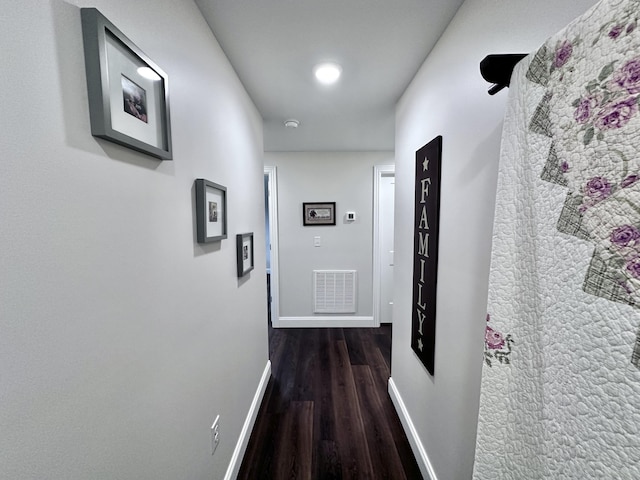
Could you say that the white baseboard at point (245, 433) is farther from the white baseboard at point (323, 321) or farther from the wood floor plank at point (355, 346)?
the white baseboard at point (323, 321)

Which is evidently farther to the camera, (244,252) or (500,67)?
(244,252)

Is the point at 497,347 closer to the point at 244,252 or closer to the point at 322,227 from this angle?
the point at 244,252

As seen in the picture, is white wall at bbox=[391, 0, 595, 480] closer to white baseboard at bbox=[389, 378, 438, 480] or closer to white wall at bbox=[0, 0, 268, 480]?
white baseboard at bbox=[389, 378, 438, 480]

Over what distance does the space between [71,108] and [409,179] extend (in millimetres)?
1566

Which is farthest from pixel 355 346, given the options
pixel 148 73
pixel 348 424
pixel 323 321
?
pixel 148 73

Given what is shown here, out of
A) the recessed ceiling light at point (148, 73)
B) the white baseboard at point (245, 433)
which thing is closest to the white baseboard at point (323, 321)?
the white baseboard at point (245, 433)

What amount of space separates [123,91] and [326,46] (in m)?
1.00

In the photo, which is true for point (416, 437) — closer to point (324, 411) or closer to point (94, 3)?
point (324, 411)

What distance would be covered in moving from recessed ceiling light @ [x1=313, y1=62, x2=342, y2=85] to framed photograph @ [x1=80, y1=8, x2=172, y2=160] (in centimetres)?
91

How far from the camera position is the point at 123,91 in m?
0.61

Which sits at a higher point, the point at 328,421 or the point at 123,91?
the point at 123,91

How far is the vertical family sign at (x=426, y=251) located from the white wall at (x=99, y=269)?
3.52 feet

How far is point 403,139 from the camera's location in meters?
1.75

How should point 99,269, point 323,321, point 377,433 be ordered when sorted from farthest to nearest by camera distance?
point 323,321 < point 377,433 < point 99,269
